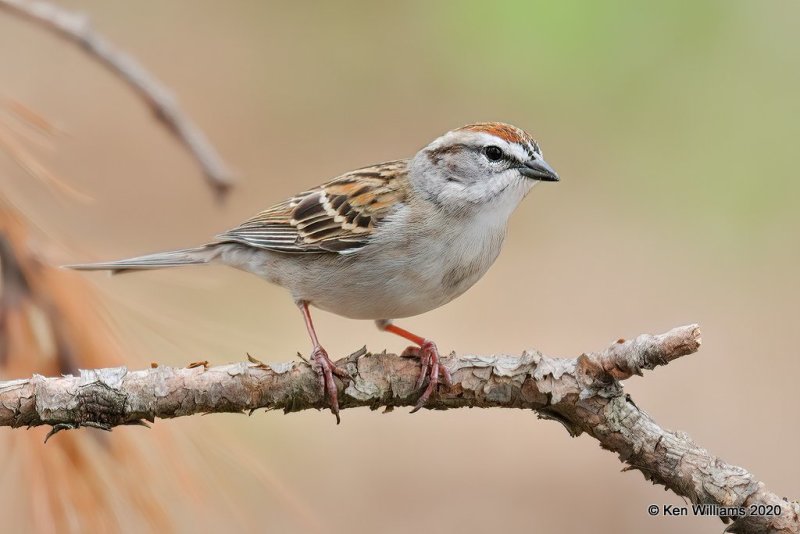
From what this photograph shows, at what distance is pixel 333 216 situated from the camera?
3.97 meters

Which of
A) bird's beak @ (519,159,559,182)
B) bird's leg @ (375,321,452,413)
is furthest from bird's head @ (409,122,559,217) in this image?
bird's leg @ (375,321,452,413)

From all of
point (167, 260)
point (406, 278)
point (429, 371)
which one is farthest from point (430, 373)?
point (167, 260)

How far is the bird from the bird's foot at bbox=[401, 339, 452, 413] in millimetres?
301

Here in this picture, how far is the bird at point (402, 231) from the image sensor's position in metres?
3.59

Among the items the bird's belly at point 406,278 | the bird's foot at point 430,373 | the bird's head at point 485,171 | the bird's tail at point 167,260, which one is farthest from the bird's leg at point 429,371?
the bird's tail at point 167,260

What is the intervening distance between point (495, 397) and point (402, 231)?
3.63ft

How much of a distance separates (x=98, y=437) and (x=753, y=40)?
210 inches

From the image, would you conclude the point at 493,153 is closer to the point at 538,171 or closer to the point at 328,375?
the point at 538,171

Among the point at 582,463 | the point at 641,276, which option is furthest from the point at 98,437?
the point at 641,276

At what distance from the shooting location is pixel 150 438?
2.74m

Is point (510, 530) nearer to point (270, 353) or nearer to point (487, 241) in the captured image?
point (270, 353)

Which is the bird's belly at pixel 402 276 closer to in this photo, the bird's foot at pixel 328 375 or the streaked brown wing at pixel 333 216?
the streaked brown wing at pixel 333 216

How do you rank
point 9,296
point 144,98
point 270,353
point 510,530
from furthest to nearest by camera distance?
point 270,353, point 510,530, point 144,98, point 9,296

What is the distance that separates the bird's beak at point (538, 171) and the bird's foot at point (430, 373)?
957 mm
